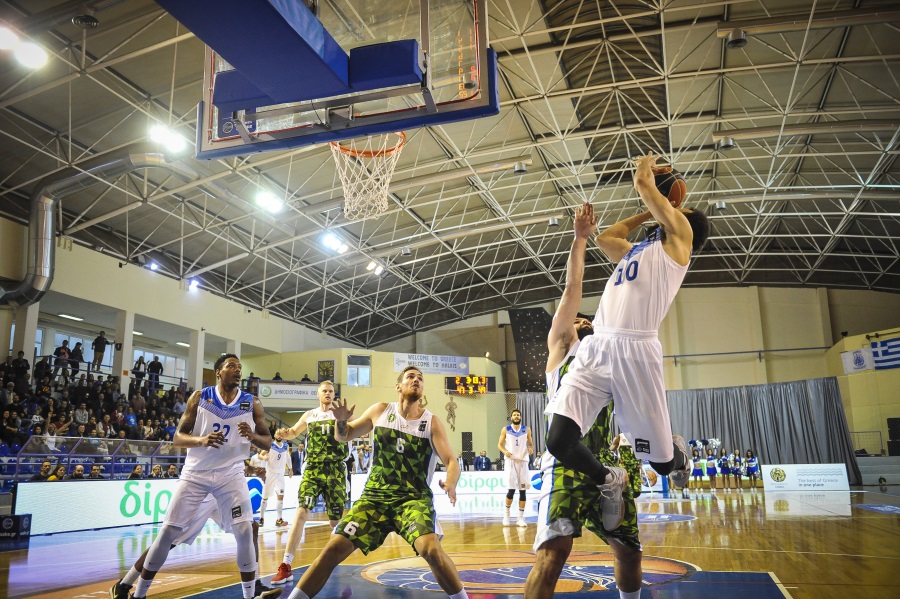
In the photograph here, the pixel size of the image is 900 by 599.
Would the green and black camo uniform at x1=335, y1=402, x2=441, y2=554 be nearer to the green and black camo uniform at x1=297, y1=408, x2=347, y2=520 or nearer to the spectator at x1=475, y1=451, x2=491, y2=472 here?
the green and black camo uniform at x1=297, y1=408, x2=347, y2=520

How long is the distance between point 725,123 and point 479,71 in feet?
59.8

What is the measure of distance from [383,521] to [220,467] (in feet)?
5.66

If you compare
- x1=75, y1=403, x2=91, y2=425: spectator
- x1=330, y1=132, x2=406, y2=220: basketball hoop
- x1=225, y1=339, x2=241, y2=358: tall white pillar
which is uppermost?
x1=330, y1=132, x2=406, y2=220: basketball hoop

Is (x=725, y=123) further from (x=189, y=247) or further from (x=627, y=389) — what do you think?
(x=627, y=389)

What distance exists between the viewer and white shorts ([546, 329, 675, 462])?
318 cm

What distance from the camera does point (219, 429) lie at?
5.62m

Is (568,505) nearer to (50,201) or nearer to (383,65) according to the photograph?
(383,65)

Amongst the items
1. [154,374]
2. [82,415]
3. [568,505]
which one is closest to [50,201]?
[82,415]

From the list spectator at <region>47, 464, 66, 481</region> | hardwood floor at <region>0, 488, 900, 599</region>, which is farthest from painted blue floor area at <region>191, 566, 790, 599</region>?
spectator at <region>47, 464, 66, 481</region>

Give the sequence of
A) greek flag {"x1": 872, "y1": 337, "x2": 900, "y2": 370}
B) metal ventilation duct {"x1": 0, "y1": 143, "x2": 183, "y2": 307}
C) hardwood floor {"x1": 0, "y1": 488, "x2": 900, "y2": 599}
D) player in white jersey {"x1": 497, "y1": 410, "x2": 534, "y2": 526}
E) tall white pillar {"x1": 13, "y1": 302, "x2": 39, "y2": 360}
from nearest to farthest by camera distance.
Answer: hardwood floor {"x1": 0, "y1": 488, "x2": 900, "y2": 599} < player in white jersey {"x1": 497, "y1": 410, "x2": 534, "y2": 526} < metal ventilation duct {"x1": 0, "y1": 143, "x2": 183, "y2": 307} < tall white pillar {"x1": 13, "y1": 302, "x2": 39, "y2": 360} < greek flag {"x1": 872, "y1": 337, "x2": 900, "y2": 370}

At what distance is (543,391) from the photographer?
35.0 meters

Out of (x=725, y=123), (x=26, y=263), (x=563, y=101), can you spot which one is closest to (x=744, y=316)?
(x=725, y=123)

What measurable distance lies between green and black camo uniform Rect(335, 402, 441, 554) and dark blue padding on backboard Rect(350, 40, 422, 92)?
2.95 m

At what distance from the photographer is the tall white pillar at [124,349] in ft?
76.5
